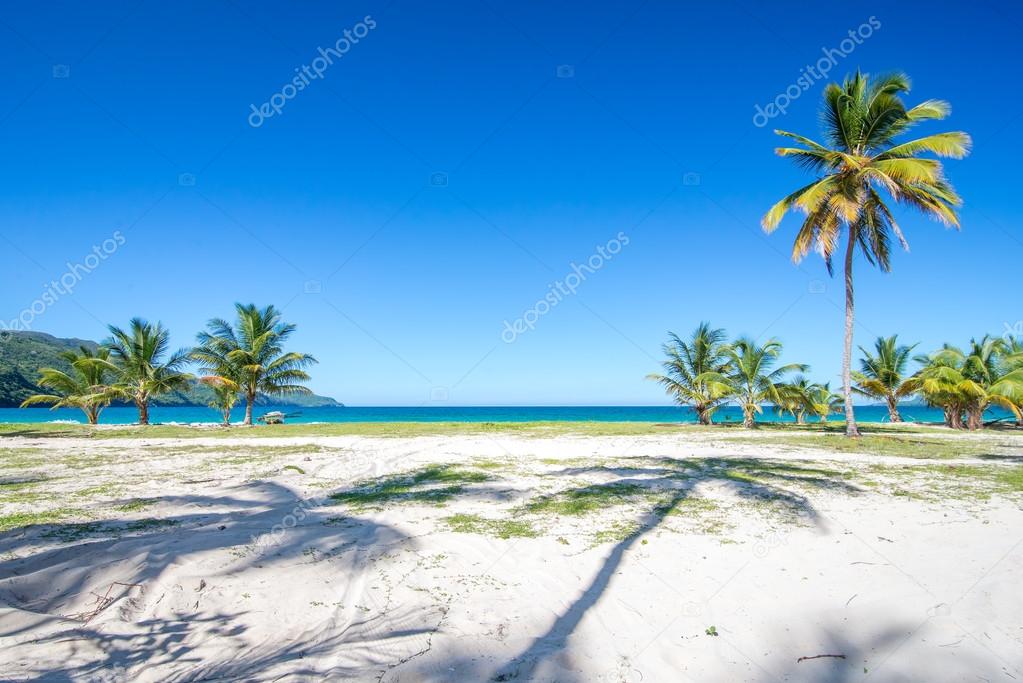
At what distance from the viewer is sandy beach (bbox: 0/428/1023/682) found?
123 inches

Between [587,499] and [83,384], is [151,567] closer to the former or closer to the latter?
[587,499]

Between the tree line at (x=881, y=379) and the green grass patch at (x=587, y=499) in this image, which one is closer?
the green grass patch at (x=587, y=499)

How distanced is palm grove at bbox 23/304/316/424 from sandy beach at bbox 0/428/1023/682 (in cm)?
2089

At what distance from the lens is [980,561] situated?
4.58 m

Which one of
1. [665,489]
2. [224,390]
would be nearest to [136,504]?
[665,489]

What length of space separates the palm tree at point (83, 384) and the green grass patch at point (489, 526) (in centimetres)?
2795

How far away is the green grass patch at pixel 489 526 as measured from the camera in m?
5.45

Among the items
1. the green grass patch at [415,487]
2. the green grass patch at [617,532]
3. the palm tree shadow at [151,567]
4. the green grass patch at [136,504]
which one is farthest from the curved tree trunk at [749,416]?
the green grass patch at [136,504]

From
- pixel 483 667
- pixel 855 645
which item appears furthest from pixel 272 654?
pixel 855 645

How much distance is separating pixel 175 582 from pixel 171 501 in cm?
310

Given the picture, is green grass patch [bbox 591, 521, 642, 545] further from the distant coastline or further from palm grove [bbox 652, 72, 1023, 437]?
the distant coastline

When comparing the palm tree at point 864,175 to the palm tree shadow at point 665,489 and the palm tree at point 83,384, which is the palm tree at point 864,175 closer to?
the palm tree shadow at point 665,489

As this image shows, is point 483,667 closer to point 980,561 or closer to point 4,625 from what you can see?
point 4,625

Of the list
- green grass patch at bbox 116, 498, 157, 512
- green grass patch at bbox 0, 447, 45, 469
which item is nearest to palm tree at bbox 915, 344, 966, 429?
green grass patch at bbox 116, 498, 157, 512
